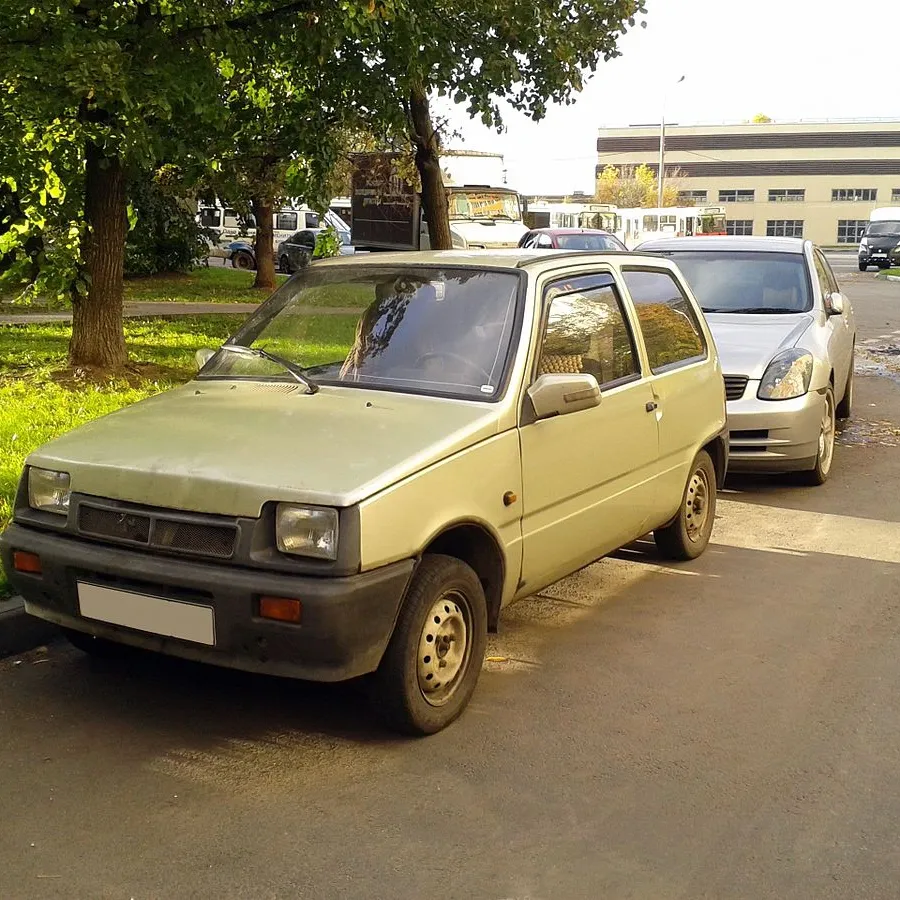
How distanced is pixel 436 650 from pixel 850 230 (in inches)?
3961

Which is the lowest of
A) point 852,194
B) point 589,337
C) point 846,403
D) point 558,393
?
point 846,403

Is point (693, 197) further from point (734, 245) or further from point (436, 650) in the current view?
point (436, 650)

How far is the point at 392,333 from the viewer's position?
4.86 m

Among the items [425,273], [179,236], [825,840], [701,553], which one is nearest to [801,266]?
[701,553]

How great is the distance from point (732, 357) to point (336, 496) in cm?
524

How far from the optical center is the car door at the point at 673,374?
573 centimetres

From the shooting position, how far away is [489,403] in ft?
14.5

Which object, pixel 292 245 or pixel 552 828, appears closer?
pixel 552 828

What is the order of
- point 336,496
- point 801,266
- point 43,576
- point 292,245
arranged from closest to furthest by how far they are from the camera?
point 336,496 → point 43,576 → point 801,266 → point 292,245

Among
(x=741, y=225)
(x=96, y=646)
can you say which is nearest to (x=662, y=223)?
(x=96, y=646)

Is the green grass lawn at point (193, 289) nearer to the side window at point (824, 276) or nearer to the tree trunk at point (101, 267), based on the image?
the tree trunk at point (101, 267)

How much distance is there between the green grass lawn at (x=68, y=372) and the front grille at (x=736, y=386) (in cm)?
383

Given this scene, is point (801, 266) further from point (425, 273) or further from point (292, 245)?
point (292, 245)

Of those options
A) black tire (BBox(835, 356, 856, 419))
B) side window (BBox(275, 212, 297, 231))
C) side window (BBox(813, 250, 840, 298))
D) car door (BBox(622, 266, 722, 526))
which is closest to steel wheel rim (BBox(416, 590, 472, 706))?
car door (BBox(622, 266, 722, 526))
